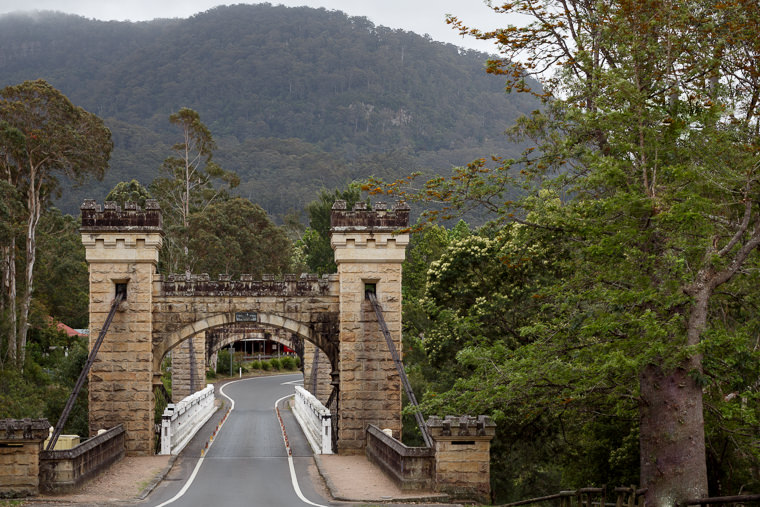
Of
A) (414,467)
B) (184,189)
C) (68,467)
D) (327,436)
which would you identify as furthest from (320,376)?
(184,189)

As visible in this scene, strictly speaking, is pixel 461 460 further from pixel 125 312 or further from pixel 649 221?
pixel 125 312

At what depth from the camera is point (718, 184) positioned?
10.8 metres

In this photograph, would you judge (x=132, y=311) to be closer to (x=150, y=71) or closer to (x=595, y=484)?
(x=595, y=484)

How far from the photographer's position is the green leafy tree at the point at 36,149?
3628 cm

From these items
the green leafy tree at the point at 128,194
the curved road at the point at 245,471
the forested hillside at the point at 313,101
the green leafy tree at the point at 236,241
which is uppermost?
the forested hillside at the point at 313,101

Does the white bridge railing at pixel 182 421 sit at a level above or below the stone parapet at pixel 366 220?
below

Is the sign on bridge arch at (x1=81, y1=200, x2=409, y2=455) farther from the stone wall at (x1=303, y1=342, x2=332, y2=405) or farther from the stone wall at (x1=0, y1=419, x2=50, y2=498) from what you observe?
the stone wall at (x1=303, y1=342, x2=332, y2=405)

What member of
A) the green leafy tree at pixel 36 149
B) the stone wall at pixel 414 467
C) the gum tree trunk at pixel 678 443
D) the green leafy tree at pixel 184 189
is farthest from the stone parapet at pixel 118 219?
the green leafy tree at pixel 184 189

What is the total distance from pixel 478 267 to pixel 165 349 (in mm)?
8214

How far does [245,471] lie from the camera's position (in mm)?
18969

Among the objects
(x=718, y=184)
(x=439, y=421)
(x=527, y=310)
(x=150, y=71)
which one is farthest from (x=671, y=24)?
(x=150, y=71)

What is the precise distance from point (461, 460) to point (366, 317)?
23.3 ft

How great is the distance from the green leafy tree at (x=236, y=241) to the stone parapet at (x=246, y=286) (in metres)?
30.6

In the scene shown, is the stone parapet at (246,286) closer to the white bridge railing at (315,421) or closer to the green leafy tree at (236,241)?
the white bridge railing at (315,421)
